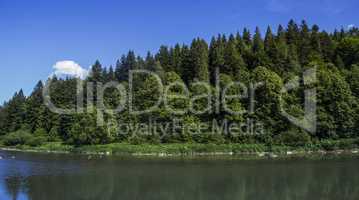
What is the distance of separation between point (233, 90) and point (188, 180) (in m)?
34.4

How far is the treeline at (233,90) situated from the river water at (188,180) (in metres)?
16.2

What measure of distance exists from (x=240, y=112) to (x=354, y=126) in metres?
16.5

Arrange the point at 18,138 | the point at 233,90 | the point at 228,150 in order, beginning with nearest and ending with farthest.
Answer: the point at 228,150 → the point at 233,90 → the point at 18,138

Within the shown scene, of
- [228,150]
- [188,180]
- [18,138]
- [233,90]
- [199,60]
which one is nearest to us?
[188,180]

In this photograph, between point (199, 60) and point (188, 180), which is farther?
point (199, 60)

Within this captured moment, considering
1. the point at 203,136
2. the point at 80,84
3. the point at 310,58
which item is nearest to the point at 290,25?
the point at 310,58

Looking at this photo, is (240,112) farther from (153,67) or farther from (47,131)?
(47,131)

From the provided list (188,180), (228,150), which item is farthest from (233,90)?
(188,180)

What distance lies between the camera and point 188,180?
33.8 m

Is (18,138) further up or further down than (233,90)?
further down

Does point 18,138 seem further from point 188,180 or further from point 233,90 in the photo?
point 188,180

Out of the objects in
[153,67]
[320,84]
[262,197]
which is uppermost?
[153,67]

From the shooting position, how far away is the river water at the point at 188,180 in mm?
28094

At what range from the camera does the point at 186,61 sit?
82062mm
